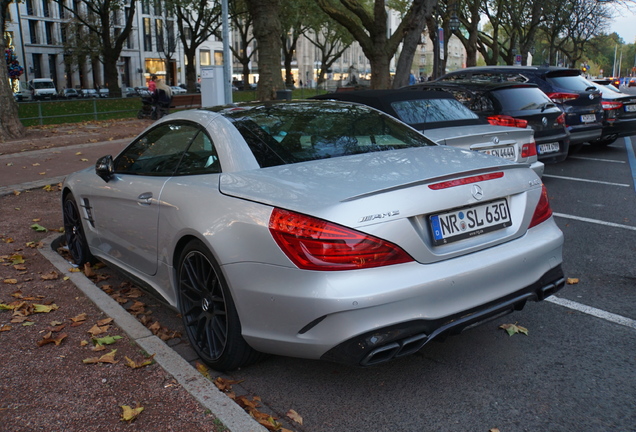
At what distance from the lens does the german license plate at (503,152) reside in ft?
22.9

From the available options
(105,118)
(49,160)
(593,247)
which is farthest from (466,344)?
(105,118)

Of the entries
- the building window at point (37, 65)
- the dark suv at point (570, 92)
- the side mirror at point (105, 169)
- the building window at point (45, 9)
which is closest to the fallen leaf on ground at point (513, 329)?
the side mirror at point (105, 169)

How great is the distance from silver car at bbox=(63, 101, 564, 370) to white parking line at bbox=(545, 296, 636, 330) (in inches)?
38.9

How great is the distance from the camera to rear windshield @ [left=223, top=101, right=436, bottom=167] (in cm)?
378

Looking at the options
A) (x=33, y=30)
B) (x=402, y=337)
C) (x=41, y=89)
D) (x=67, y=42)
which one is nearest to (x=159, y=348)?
(x=402, y=337)

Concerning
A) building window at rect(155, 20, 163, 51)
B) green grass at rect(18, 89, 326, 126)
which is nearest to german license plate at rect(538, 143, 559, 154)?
green grass at rect(18, 89, 326, 126)

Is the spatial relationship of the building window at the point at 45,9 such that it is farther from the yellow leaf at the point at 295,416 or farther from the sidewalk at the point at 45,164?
the yellow leaf at the point at 295,416

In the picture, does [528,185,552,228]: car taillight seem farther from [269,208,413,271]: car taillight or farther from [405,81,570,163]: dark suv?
[405,81,570,163]: dark suv

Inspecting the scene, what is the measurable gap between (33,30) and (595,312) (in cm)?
7187

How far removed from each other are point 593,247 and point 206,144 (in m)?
4.02

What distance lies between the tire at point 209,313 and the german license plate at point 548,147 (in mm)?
7089

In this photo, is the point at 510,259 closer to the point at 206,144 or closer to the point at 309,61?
the point at 206,144

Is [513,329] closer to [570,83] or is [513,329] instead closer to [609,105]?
[570,83]

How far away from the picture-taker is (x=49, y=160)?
12.7 metres
